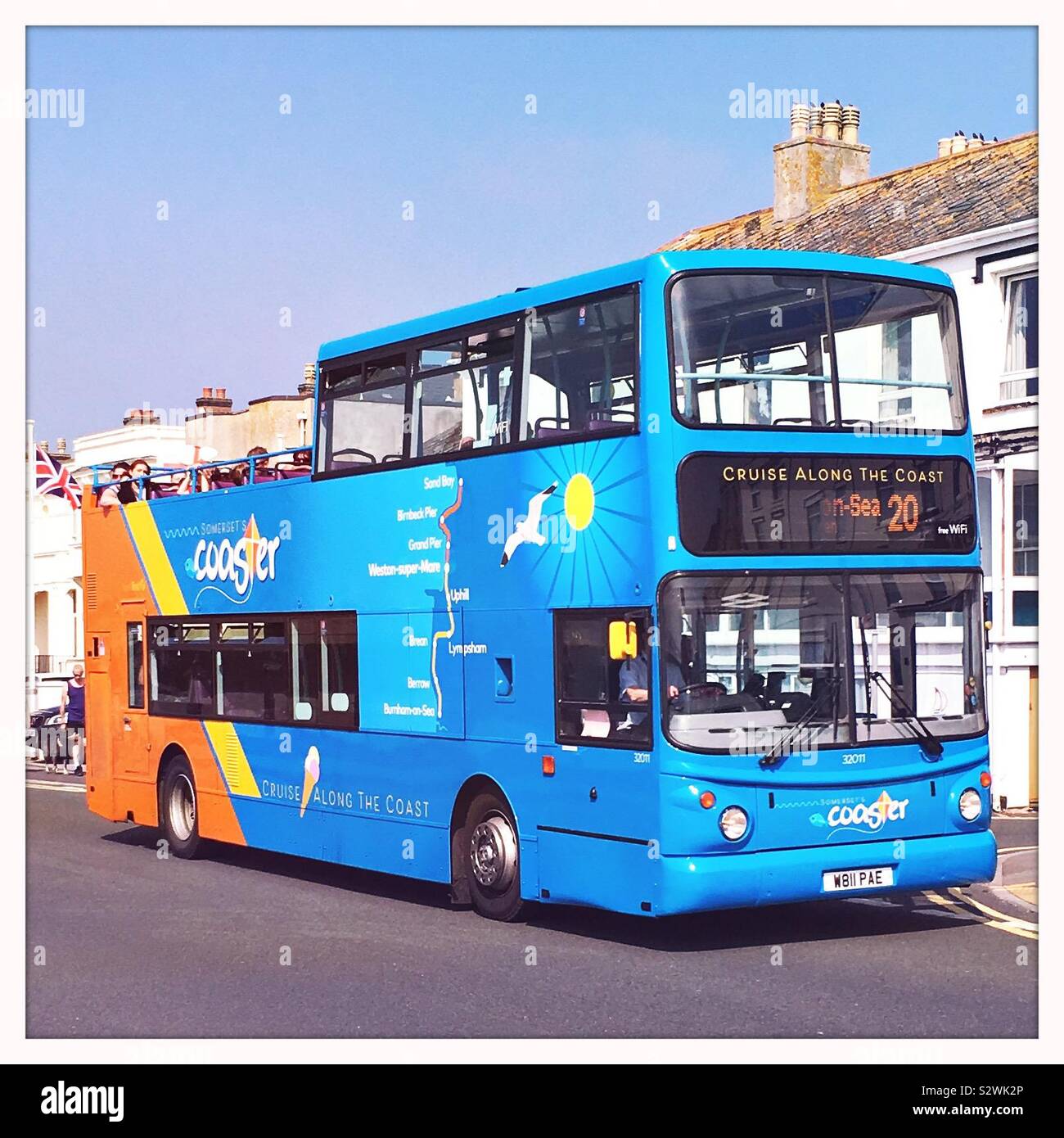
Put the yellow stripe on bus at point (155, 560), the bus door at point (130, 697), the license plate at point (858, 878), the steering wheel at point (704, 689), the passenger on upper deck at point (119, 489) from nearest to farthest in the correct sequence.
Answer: the steering wheel at point (704, 689) < the license plate at point (858, 878) < the yellow stripe on bus at point (155, 560) < the bus door at point (130, 697) < the passenger on upper deck at point (119, 489)

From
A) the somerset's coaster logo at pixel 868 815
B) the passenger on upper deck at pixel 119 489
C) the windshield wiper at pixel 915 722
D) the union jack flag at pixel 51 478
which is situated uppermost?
the union jack flag at pixel 51 478

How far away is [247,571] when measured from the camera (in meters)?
17.2

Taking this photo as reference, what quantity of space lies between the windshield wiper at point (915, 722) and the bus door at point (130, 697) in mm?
9435

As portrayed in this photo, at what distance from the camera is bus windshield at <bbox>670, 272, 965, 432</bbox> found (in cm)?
1189

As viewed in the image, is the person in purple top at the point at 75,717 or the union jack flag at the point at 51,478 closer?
the person in purple top at the point at 75,717

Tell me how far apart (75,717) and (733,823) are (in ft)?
71.5

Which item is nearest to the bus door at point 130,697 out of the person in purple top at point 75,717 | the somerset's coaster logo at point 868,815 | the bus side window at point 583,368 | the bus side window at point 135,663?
the bus side window at point 135,663

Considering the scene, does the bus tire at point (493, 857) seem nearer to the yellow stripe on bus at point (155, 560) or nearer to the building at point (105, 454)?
the yellow stripe on bus at point (155, 560)

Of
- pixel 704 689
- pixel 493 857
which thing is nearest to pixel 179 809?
pixel 493 857

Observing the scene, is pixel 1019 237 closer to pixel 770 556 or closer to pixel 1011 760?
pixel 1011 760

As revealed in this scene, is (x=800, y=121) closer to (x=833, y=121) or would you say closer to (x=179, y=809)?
(x=833, y=121)

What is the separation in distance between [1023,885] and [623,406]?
5.28m

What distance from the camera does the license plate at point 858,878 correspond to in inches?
469
